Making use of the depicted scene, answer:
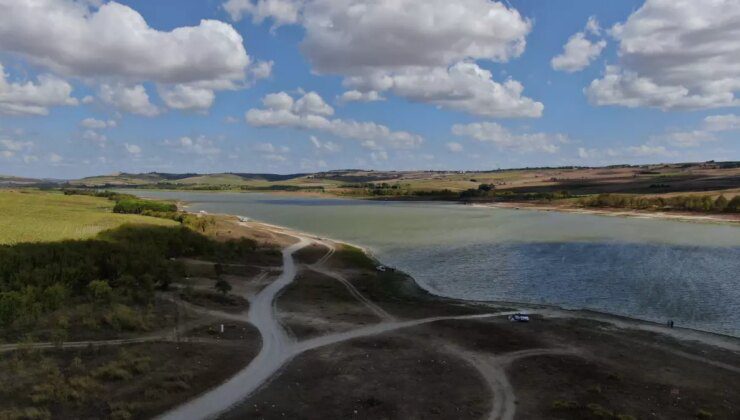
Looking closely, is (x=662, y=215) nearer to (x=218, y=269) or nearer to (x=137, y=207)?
(x=218, y=269)

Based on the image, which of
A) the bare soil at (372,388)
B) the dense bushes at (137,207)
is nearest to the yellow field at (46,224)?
the dense bushes at (137,207)

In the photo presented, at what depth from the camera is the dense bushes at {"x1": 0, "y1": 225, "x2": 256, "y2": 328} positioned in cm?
4325

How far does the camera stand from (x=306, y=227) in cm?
14425

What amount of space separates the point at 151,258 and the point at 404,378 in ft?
129

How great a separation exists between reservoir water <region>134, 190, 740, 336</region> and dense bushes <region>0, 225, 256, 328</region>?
34792 millimetres

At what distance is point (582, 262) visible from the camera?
271 feet

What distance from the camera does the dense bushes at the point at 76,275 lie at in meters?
43.2

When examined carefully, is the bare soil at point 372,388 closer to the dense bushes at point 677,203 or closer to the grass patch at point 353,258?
the grass patch at point 353,258

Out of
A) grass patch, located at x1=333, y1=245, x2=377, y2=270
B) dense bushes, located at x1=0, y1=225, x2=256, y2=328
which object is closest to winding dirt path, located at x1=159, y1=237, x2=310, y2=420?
dense bushes, located at x1=0, y1=225, x2=256, y2=328

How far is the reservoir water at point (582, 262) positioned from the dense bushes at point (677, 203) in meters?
28.2

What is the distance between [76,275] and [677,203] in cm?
18212

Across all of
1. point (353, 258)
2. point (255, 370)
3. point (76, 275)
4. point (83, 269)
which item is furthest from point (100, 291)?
point (353, 258)

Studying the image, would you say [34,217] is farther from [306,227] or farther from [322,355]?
[306,227]

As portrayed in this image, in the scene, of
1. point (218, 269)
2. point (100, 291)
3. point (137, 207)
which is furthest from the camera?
point (137, 207)
